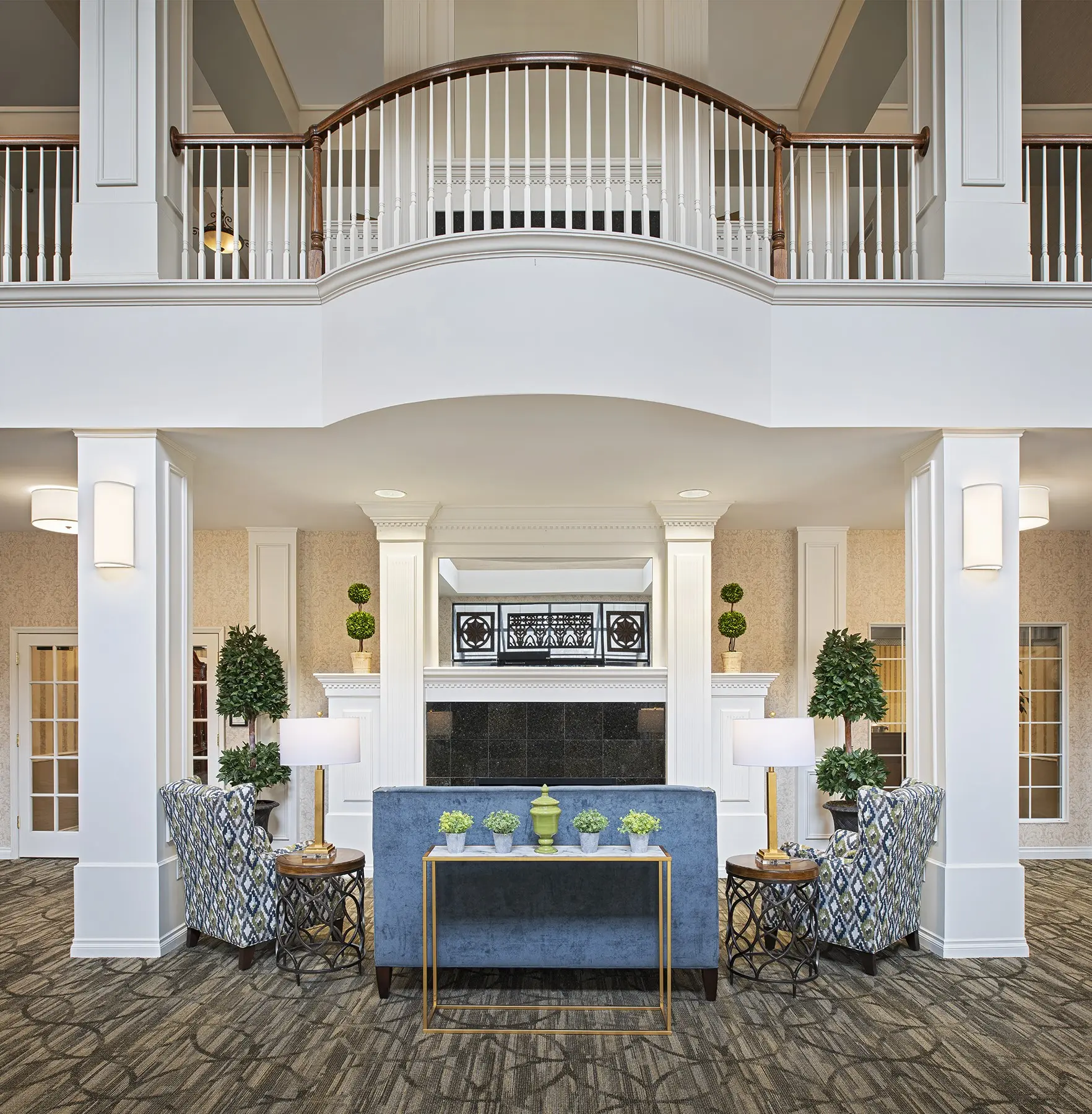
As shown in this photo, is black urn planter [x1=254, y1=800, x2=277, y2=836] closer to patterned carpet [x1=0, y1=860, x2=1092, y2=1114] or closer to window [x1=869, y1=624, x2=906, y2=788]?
patterned carpet [x1=0, y1=860, x2=1092, y2=1114]

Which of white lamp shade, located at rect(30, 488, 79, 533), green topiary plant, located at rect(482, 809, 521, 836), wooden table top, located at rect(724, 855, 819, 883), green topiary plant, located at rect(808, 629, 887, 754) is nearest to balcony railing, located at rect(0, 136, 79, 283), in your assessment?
white lamp shade, located at rect(30, 488, 79, 533)

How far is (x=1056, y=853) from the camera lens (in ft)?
26.8

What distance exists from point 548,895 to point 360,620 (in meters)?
3.85

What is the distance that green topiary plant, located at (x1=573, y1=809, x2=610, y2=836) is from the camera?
4117mm

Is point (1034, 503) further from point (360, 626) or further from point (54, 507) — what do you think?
point (54, 507)

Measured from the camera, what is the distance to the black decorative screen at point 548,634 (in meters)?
7.89

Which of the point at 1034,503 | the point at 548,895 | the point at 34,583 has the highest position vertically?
the point at 1034,503

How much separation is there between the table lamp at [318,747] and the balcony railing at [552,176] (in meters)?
2.42

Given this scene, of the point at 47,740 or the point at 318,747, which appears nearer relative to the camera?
the point at 318,747

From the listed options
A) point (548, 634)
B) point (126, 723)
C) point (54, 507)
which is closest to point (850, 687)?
point (548, 634)

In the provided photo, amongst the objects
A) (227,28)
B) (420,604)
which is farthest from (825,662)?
(227,28)

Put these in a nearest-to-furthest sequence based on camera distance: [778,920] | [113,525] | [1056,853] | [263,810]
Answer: [778,920] < [113,525] < [263,810] < [1056,853]

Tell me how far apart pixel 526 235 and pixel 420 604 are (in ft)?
12.5

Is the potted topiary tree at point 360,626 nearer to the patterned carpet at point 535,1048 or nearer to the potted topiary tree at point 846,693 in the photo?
the patterned carpet at point 535,1048
